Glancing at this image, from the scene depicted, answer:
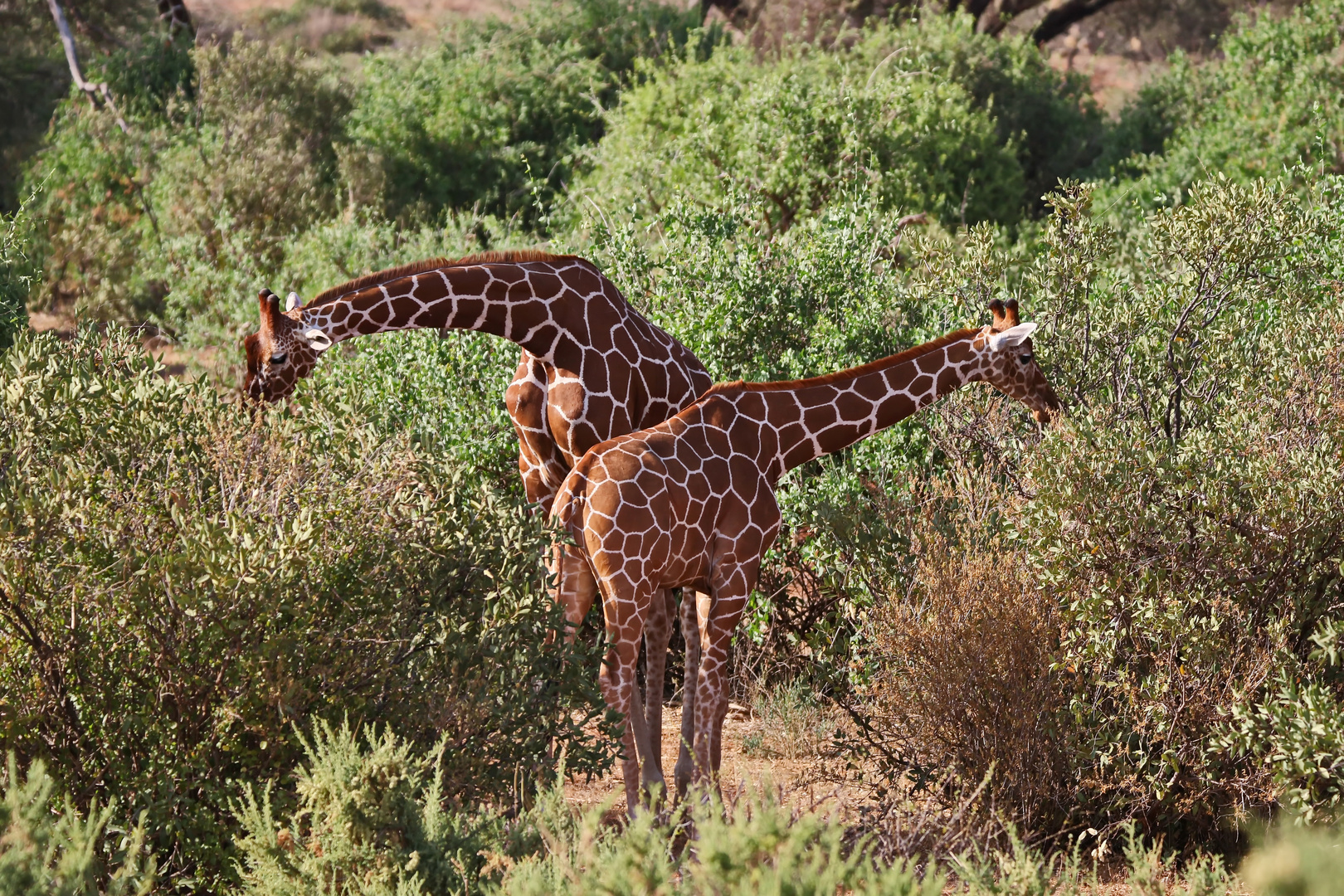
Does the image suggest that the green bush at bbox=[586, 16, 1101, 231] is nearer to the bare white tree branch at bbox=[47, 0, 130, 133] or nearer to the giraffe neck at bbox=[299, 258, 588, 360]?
the giraffe neck at bbox=[299, 258, 588, 360]

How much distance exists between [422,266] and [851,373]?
2.31m

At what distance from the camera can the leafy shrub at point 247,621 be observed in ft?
19.1

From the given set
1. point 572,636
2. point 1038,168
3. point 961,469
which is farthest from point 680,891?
point 1038,168

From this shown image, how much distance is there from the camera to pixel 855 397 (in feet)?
24.1

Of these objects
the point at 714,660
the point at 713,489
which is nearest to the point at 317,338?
the point at 713,489

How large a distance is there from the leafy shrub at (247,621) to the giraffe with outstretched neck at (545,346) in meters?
0.42

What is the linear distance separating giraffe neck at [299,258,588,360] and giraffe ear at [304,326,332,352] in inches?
1.5

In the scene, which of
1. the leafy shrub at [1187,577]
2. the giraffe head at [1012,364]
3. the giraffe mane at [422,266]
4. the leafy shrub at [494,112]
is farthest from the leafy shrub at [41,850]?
the leafy shrub at [494,112]

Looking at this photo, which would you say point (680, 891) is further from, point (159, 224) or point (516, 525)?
point (159, 224)

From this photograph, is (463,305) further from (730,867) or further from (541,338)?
(730,867)

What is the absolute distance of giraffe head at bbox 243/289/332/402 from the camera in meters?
6.84

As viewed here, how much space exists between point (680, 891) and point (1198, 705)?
340 cm

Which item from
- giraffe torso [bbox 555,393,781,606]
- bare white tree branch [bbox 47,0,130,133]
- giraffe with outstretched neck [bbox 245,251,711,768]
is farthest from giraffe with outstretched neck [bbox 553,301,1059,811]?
bare white tree branch [bbox 47,0,130,133]

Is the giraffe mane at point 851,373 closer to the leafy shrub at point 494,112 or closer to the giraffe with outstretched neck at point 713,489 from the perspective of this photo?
the giraffe with outstretched neck at point 713,489
